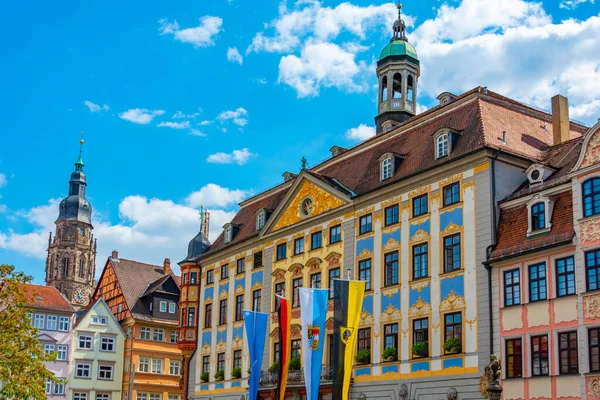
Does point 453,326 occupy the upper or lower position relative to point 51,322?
lower

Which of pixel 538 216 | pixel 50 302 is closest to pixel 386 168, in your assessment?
pixel 538 216

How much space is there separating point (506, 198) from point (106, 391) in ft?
179

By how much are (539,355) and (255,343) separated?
17.0 meters

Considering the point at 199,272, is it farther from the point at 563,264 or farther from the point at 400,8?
the point at 563,264

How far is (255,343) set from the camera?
48.6 meters

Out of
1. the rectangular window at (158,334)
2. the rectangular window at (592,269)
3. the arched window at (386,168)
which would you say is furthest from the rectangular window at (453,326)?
the rectangular window at (158,334)

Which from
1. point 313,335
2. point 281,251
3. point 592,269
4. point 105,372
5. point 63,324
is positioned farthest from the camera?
point 105,372

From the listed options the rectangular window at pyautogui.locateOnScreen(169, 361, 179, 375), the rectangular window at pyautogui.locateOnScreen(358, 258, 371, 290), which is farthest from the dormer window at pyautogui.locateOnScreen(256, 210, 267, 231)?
the rectangular window at pyautogui.locateOnScreen(169, 361, 179, 375)

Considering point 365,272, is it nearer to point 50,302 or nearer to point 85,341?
point 85,341

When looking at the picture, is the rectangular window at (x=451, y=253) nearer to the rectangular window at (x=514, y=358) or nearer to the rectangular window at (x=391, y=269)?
the rectangular window at (x=391, y=269)

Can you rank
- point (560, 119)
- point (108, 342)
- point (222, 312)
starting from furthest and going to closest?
point (108, 342) < point (222, 312) < point (560, 119)

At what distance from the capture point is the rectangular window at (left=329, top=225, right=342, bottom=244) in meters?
51.3

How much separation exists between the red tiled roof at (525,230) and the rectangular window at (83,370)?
54190 millimetres

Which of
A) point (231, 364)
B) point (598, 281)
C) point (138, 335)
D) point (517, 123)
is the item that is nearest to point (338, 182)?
point (517, 123)
